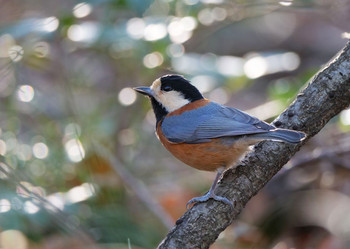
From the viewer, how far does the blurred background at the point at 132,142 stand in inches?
153

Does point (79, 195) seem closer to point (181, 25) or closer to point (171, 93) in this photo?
point (171, 93)

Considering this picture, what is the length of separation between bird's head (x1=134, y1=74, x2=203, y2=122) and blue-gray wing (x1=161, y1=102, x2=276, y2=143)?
0.41 ft

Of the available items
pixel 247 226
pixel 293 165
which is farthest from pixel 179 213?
pixel 293 165

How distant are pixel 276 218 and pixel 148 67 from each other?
1.68 metres

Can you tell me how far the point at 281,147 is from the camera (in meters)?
3.03

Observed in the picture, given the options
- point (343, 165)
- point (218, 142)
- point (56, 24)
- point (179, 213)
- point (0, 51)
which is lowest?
point (218, 142)

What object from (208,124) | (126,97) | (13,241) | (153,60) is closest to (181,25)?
(153,60)

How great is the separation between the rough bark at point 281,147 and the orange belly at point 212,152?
0.07 meters

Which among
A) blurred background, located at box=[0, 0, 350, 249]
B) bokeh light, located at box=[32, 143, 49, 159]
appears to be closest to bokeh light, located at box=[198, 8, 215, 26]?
blurred background, located at box=[0, 0, 350, 249]

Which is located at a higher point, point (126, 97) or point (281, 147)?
point (126, 97)

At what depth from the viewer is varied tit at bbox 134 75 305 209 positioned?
3.02m

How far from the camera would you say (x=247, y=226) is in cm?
501

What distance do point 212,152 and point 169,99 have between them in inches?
23.6

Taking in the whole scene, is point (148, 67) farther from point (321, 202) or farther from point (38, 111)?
point (321, 202)
